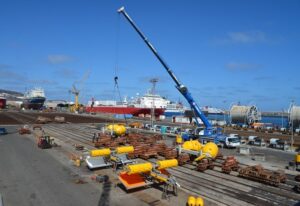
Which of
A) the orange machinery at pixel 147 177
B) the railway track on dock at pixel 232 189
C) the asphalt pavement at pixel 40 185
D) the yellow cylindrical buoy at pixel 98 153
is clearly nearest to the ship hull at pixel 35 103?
the asphalt pavement at pixel 40 185

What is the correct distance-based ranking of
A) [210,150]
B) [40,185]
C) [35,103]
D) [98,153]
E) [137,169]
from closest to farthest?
[137,169] → [40,185] → [98,153] → [210,150] → [35,103]

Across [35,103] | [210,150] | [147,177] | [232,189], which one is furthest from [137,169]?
[35,103]

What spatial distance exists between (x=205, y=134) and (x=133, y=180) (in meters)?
20.5

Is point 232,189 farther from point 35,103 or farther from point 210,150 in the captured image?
point 35,103

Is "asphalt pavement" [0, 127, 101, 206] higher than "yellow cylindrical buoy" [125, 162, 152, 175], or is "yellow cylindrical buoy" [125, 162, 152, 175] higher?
"yellow cylindrical buoy" [125, 162, 152, 175]

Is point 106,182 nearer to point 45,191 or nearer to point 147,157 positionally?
point 45,191

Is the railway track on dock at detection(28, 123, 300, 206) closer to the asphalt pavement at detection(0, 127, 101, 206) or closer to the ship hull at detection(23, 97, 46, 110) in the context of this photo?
the asphalt pavement at detection(0, 127, 101, 206)

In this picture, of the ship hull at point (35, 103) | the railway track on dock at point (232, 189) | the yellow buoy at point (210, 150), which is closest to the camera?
the railway track on dock at point (232, 189)

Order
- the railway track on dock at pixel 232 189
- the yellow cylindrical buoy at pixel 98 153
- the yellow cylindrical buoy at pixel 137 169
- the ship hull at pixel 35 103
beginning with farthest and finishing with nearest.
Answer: the ship hull at pixel 35 103 → the yellow cylindrical buoy at pixel 98 153 → the yellow cylindrical buoy at pixel 137 169 → the railway track on dock at pixel 232 189

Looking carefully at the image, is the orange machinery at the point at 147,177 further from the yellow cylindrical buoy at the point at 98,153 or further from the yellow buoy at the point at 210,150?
the yellow buoy at the point at 210,150

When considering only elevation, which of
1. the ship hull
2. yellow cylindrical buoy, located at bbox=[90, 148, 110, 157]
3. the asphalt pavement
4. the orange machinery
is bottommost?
the asphalt pavement

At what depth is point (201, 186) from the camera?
1838 centimetres

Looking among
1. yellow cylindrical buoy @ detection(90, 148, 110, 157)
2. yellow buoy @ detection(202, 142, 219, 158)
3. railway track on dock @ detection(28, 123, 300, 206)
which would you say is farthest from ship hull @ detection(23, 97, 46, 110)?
railway track on dock @ detection(28, 123, 300, 206)

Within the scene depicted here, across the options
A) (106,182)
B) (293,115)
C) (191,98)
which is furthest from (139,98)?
(106,182)
